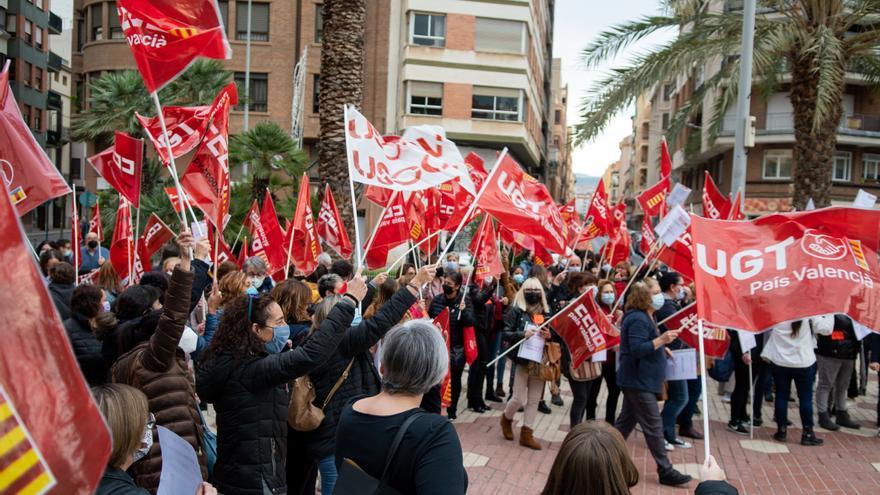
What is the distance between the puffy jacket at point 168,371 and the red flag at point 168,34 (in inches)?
88.4

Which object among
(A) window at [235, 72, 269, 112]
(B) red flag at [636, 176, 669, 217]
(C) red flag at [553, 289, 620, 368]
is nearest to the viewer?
(C) red flag at [553, 289, 620, 368]

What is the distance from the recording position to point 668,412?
26.8ft

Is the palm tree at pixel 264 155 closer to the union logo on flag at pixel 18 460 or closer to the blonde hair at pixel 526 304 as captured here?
the blonde hair at pixel 526 304

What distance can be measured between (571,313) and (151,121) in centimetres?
548

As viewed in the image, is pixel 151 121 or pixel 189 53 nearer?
pixel 189 53

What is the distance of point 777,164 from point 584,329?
110 ft

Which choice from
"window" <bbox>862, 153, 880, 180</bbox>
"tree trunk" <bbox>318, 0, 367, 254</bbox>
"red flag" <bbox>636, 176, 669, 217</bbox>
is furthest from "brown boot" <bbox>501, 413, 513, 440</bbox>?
"window" <bbox>862, 153, 880, 180</bbox>

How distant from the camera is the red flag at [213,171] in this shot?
7320 millimetres

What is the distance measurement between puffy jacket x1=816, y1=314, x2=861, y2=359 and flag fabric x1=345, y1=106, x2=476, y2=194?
16.2 feet

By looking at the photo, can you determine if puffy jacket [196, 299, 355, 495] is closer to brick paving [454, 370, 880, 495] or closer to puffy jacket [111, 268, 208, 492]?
puffy jacket [111, 268, 208, 492]

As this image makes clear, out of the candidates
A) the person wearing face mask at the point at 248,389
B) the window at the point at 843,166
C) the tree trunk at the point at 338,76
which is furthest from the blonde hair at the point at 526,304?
the window at the point at 843,166

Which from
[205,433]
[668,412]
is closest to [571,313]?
[668,412]

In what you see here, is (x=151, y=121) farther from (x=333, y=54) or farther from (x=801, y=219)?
(x=801, y=219)

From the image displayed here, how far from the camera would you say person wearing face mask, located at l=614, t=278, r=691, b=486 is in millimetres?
6805
